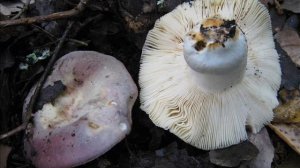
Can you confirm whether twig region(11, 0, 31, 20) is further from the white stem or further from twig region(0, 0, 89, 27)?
the white stem

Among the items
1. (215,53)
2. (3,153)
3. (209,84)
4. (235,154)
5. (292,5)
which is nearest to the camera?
(215,53)

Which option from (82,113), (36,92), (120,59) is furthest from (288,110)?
(36,92)

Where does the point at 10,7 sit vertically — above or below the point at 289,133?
above

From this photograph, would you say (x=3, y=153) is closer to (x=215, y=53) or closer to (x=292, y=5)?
(x=215, y=53)

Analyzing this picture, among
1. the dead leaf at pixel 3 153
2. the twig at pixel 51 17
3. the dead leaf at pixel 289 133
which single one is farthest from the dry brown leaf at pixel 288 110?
the dead leaf at pixel 3 153

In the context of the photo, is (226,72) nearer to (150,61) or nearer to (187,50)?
(187,50)

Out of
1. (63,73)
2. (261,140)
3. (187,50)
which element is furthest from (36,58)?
(261,140)

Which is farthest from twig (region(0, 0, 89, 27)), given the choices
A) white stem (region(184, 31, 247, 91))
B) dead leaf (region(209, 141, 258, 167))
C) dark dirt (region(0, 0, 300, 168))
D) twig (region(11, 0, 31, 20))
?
dead leaf (region(209, 141, 258, 167))
